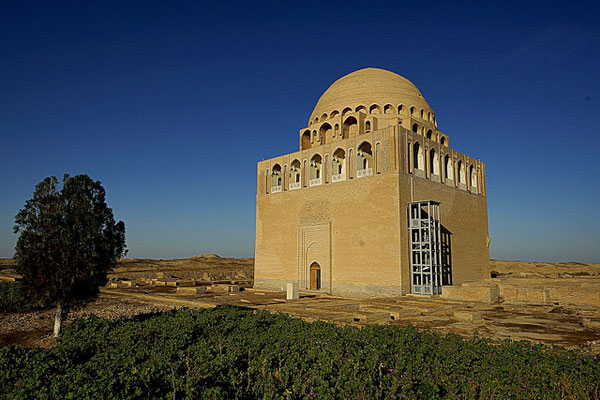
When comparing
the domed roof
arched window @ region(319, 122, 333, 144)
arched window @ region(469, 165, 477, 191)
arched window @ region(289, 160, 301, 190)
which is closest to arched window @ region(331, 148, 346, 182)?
arched window @ region(319, 122, 333, 144)

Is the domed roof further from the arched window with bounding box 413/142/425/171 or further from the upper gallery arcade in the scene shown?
the arched window with bounding box 413/142/425/171

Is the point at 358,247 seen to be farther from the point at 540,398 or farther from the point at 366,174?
the point at 540,398

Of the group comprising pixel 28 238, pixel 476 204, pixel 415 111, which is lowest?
pixel 28 238

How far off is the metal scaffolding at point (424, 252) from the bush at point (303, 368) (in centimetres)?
1171

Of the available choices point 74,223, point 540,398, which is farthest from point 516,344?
point 74,223

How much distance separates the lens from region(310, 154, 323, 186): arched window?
24.4 meters

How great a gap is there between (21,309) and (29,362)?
12.2 m

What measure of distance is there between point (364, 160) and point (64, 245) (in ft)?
53.6

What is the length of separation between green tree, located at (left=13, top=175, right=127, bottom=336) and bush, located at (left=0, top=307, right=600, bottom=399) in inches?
118

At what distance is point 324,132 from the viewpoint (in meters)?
26.5

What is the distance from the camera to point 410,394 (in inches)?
198

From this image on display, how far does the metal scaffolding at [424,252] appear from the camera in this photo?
1912cm

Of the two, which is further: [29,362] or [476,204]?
[476,204]

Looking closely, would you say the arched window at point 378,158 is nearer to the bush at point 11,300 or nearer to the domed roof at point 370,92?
the domed roof at point 370,92
